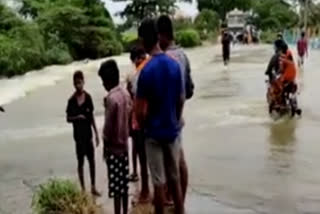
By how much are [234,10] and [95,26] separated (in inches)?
1449

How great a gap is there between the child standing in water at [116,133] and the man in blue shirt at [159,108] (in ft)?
1.87

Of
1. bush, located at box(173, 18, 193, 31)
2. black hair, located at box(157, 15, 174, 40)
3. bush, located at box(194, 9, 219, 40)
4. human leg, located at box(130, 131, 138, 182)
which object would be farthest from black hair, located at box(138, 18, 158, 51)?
bush, located at box(194, 9, 219, 40)

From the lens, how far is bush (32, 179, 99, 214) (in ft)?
24.5

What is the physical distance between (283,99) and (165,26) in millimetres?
9113

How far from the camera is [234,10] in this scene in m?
79.6

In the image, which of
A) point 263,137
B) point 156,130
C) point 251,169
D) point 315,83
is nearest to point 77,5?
point 315,83

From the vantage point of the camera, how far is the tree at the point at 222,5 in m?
81.2

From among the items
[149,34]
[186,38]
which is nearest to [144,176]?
[149,34]

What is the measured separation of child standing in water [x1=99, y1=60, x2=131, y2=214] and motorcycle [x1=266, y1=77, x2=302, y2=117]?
8.79 meters

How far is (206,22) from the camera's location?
74750mm

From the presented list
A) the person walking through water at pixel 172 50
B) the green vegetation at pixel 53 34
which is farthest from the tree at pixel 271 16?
the person walking through water at pixel 172 50

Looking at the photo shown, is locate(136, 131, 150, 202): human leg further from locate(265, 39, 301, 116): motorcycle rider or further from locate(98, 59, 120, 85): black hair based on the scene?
locate(265, 39, 301, 116): motorcycle rider

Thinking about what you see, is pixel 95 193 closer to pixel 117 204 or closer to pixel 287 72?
pixel 117 204

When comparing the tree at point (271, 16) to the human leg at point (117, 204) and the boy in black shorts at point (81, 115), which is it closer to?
the boy in black shorts at point (81, 115)
